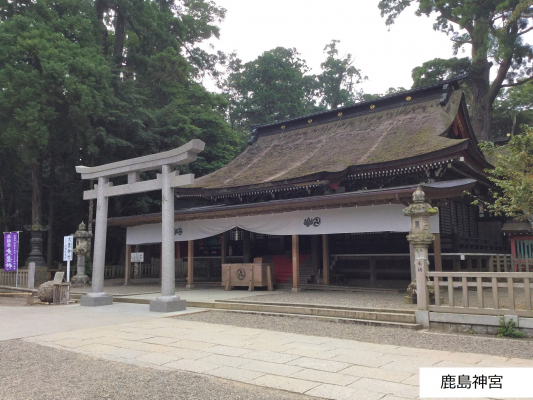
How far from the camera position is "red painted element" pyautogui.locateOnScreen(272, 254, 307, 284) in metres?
15.3

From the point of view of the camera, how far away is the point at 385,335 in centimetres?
687

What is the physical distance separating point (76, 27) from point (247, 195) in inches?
494

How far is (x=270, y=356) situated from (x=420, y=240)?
165 inches

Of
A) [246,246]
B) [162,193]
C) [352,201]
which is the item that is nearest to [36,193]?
[246,246]

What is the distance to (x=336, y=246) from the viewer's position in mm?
14773

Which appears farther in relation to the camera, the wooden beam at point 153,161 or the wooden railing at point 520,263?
the wooden railing at point 520,263

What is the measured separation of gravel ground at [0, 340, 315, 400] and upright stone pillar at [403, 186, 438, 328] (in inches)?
170

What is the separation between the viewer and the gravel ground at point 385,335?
5829 millimetres

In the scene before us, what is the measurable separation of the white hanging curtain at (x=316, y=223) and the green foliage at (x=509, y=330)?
3.81 m

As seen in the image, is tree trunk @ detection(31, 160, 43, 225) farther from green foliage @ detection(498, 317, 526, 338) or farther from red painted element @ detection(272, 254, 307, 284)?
green foliage @ detection(498, 317, 526, 338)

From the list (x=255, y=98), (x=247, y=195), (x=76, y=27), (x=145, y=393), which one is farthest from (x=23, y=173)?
(x=145, y=393)

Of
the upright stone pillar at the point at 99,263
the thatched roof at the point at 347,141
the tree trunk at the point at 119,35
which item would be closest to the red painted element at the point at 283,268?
the thatched roof at the point at 347,141

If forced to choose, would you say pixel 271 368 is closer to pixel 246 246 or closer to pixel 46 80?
pixel 246 246

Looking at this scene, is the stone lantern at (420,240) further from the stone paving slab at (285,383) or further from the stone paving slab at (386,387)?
the stone paving slab at (285,383)
